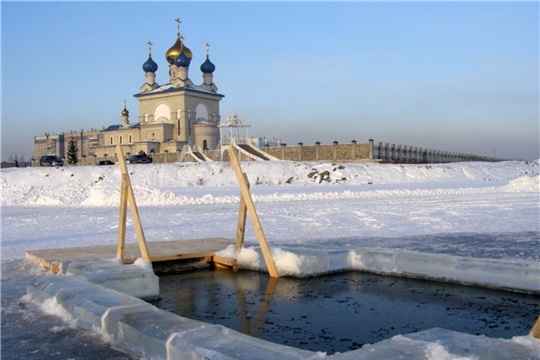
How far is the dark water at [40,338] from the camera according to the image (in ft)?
13.9

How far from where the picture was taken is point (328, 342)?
4832 mm

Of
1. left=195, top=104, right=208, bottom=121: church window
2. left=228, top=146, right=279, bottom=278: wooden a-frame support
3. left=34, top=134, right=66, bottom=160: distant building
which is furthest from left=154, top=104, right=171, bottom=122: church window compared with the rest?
left=34, top=134, right=66, bottom=160: distant building

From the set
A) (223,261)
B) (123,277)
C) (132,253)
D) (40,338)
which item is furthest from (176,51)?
(40,338)

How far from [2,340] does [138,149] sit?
63.9 meters

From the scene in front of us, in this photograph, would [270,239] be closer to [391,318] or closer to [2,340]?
[391,318]

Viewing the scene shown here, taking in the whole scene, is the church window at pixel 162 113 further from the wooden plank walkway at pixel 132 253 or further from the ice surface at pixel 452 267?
the ice surface at pixel 452 267

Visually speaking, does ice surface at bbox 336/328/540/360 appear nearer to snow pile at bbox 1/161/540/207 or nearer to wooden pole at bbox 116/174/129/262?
wooden pole at bbox 116/174/129/262

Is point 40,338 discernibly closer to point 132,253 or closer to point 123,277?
point 123,277

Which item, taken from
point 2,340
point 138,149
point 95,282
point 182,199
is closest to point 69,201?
point 182,199

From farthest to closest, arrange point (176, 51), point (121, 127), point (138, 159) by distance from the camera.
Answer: point (121, 127) → point (176, 51) → point (138, 159)

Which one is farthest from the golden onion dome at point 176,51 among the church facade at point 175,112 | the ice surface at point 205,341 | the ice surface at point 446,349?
the ice surface at point 446,349

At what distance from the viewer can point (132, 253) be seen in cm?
839

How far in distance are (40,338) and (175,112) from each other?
6491 centimetres

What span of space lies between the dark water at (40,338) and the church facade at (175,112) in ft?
202
